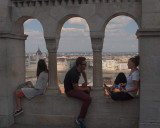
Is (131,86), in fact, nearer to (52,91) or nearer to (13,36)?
(52,91)

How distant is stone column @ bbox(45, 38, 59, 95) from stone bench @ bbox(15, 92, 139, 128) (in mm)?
204

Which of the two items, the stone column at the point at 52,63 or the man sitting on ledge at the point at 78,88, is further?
the stone column at the point at 52,63

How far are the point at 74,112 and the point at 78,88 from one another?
677 mm

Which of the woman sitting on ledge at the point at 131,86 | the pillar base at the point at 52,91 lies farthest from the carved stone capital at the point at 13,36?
the woman sitting on ledge at the point at 131,86

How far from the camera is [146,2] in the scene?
4199 mm

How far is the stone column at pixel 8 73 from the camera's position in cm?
480

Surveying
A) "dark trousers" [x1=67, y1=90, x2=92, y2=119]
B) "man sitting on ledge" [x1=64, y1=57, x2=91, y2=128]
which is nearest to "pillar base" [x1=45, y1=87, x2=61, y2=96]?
"man sitting on ledge" [x1=64, y1=57, x2=91, y2=128]

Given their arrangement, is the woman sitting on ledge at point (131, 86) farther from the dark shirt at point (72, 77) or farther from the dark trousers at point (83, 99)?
the dark shirt at point (72, 77)

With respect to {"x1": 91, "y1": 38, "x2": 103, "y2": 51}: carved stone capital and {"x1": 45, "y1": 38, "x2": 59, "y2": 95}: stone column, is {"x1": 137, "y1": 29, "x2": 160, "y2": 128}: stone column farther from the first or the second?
{"x1": 45, "y1": 38, "x2": 59, "y2": 95}: stone column

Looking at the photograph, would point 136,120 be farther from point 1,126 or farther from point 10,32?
point 10,32

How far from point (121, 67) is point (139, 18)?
67.1 meters

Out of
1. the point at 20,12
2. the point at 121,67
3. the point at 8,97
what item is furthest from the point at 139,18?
the point at 121,67

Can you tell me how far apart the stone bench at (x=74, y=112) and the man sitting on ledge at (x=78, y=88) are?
20 centimetres

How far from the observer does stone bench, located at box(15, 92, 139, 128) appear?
464cm
